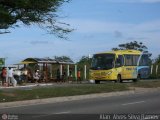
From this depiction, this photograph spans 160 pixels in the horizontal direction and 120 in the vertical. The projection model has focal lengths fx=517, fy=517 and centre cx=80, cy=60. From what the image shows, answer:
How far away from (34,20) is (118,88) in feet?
42.6

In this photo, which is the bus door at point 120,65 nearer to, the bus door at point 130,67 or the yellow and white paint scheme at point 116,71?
the yellow and white paint scheme at point 116,71

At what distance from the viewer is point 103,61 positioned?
4959 centimetres

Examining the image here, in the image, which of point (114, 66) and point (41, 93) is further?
point (114, 66)

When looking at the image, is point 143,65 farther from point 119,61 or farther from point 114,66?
point 114,66

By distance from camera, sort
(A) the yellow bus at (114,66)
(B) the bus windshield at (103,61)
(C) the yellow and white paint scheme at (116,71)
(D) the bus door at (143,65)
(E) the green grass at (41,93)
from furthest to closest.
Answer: (D) the bus door at (143,65) < (B) the bus windshield at (103,61) < (A) the yellow bus at (114,66) < (C) the yellow and white paint scheme at (116,71) < (E) the green grass at (41,93)

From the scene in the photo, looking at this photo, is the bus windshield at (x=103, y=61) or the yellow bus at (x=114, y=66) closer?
the yellow bus at (x=114, y=66)

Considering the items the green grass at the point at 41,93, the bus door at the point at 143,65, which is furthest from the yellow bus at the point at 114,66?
the green grass at the point at 41,93

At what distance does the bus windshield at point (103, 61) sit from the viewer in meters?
49.2

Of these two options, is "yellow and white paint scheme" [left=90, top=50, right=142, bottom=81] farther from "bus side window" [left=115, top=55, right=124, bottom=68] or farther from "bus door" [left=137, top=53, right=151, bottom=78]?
"bus door" [left=137, top=53, right=151, bottom=78]

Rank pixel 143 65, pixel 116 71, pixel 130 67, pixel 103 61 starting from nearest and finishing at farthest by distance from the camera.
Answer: pixel 116 71 < pixel 103 61 < pixel 130 67 < pixel 143 65

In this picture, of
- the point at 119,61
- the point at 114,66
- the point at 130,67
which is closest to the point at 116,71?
the point at 114,66

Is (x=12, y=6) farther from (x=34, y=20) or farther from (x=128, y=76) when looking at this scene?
(x=128, y=76)

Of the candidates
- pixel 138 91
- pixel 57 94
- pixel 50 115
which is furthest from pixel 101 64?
pixel 50 115

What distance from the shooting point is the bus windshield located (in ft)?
162
